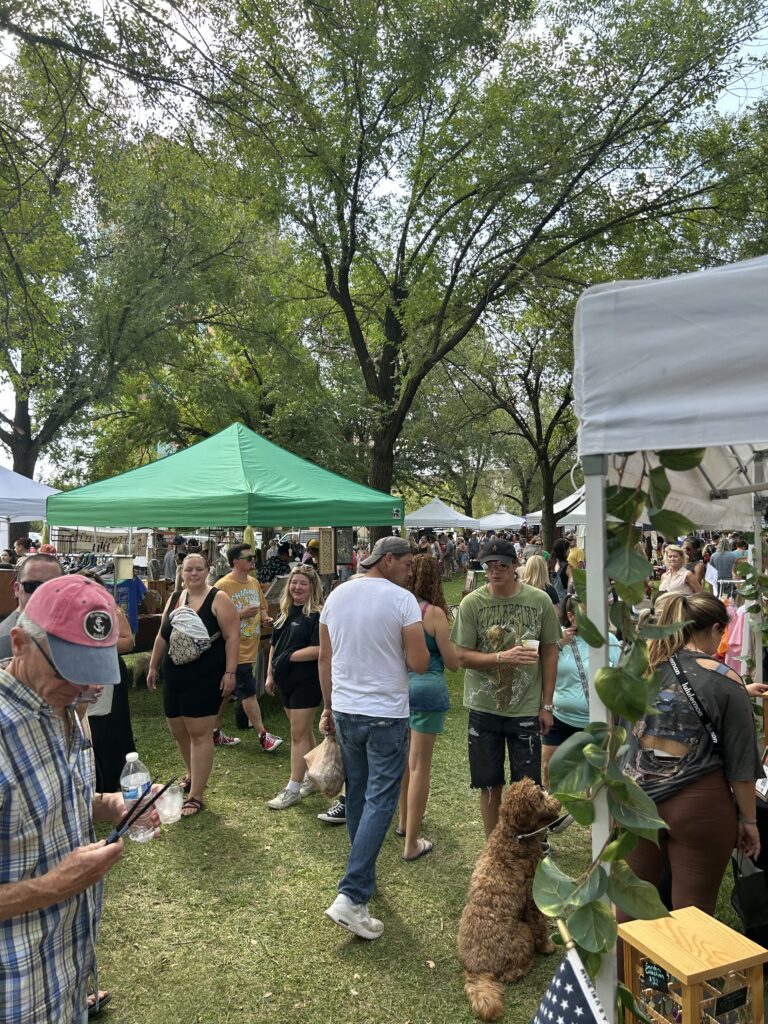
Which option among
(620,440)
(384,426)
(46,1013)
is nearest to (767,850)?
(620,440)

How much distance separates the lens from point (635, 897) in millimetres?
→ 1676

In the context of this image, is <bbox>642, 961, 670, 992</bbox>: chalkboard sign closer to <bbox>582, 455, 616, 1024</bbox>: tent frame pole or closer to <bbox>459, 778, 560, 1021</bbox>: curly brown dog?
<bbox>459, 778, 560, 1021</bbox>: curly brown dog

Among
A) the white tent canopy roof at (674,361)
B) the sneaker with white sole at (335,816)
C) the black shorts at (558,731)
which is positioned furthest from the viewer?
the sneaker with white sole at (335,816)

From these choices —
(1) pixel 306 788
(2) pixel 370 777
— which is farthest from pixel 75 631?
(1) pixel 306 788

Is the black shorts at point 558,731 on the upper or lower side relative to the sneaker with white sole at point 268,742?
upper

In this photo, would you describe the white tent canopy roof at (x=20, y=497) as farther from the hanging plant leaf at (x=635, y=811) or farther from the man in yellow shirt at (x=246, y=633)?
the hanging plant leaf at (x=635, y=811)

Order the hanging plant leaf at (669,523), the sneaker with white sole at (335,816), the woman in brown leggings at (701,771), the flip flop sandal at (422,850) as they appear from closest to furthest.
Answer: the hanging plant leaf at (669,523) → the woman in brown leggings at (701,771) → the flip flop sandal at (422,850) → the sneaker with white sole at (335,816)

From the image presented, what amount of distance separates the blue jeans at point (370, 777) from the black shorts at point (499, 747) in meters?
0.56

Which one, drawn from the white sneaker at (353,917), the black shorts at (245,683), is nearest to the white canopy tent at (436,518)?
the black shorts at (245,683)

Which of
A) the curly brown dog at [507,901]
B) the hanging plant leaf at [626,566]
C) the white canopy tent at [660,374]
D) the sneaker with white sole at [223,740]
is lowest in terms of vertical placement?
the sneaker with white sole at [223,740]

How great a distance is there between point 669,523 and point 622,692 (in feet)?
1.41

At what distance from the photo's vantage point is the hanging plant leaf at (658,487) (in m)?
Result: 1.73

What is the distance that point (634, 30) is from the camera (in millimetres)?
10133

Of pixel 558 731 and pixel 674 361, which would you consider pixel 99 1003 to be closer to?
pixel 558 731
